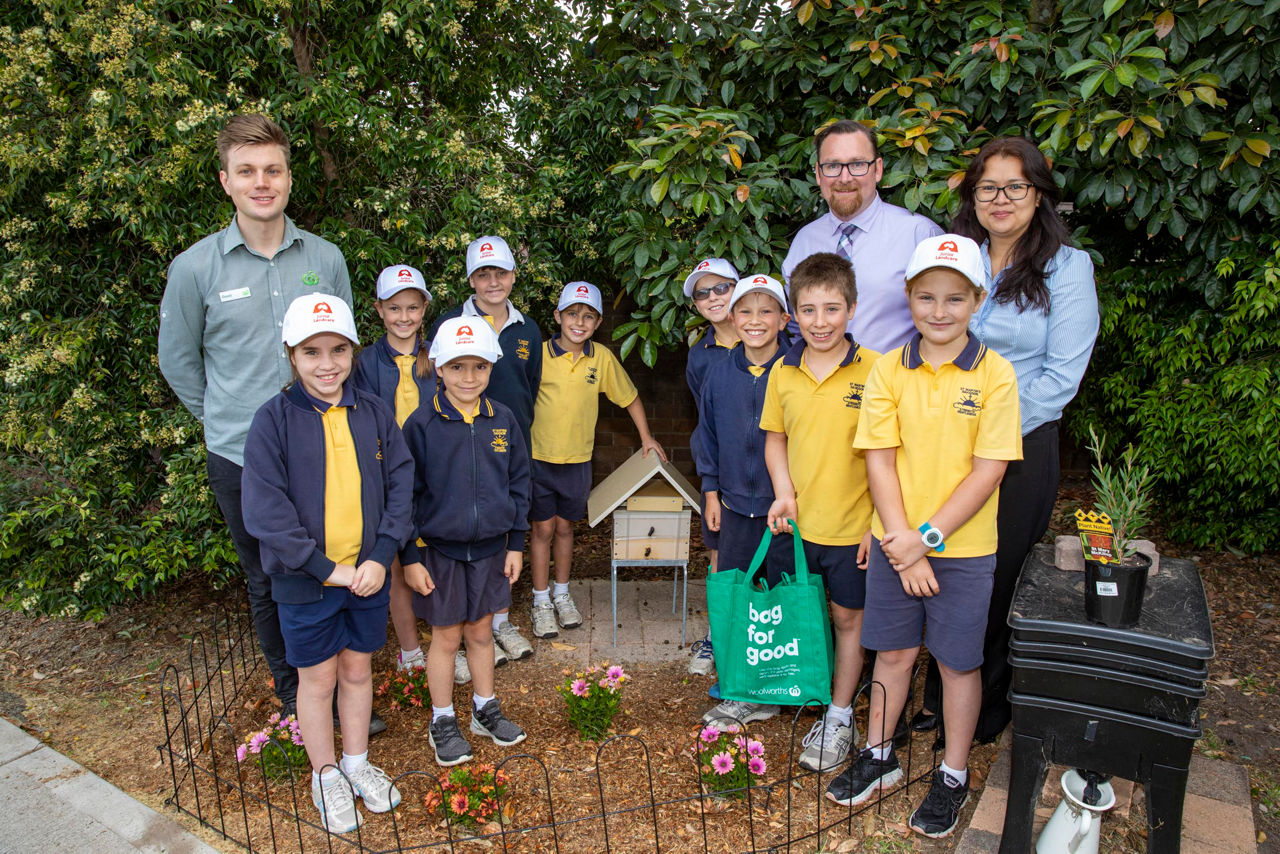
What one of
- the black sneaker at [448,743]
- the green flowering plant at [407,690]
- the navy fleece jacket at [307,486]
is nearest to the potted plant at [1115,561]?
the navy fleece jacket at [307,486]

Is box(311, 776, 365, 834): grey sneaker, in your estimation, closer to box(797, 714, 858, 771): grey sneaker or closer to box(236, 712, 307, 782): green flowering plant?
box(236, 712, 307, 782): green flowering plant

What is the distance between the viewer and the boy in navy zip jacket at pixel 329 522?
111 inches

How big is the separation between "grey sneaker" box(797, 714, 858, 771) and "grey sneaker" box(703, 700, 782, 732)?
11.5 inches

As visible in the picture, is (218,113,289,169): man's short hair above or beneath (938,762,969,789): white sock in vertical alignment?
above

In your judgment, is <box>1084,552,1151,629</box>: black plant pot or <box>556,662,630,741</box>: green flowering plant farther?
<box>556,662,630,741</box>: green flowering plant

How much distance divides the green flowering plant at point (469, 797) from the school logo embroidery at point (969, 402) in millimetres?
2027

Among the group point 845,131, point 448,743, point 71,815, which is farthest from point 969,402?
point 71,815

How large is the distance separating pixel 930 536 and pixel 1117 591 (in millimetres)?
558

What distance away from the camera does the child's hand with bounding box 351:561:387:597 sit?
294 centimetres

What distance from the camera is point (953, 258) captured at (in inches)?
105

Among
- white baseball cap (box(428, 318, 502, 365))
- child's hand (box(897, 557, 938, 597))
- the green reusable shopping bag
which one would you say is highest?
white baseball cap (box(428, 318, 502, 365))

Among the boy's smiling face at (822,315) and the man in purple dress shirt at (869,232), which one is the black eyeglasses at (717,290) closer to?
Answer: the man in purple dress shirt at (869,232)

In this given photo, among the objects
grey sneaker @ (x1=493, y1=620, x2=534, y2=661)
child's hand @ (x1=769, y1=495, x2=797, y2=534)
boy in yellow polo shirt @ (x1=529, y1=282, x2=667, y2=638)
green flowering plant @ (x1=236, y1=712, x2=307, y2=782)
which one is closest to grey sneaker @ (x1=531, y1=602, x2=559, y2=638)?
boy in yellow polo shirt @ (x1=529, y1=282, x2=667, y2=638)

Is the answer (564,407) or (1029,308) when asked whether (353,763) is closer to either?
(564,407)
